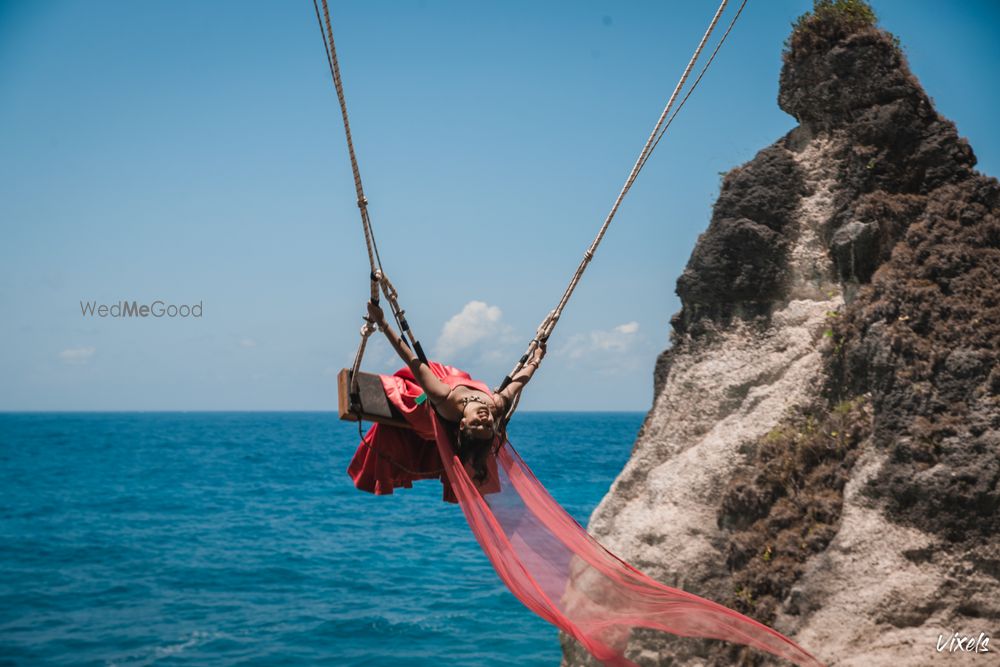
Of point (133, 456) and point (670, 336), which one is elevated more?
point (670, 336)

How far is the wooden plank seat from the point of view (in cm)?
561

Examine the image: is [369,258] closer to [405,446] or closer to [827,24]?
[405,446]

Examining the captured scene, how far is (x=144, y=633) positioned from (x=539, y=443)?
58.4m

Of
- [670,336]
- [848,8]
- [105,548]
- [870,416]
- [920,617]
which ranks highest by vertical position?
[848,8]

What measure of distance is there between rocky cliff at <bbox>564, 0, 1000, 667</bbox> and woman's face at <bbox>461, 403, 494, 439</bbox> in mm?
3656

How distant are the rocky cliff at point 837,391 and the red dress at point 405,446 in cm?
330

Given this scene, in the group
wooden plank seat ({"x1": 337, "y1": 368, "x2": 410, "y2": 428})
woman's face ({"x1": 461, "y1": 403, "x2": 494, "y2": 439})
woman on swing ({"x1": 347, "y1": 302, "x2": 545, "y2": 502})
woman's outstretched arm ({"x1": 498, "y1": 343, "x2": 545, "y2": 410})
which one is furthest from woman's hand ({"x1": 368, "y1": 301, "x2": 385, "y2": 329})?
woman's outstretched arm ({"x1": 498, "y1": 343, "x2": 545, "y2": 410})

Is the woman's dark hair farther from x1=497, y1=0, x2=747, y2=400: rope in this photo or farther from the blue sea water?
the blue sea water

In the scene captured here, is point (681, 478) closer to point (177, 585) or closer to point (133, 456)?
point (177, 585)

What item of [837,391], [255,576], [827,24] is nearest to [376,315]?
[837,391]

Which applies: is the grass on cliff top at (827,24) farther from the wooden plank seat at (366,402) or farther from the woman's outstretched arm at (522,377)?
the wooden plank seat at (366,402)

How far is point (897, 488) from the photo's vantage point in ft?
24.3

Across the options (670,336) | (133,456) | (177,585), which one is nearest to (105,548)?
(177,585)

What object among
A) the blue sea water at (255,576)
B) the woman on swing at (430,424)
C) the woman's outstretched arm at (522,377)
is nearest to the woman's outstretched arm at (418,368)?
the woman on swing at (430,424)
